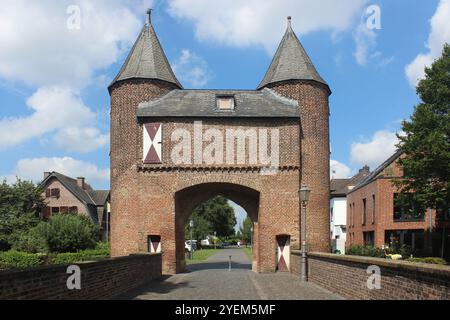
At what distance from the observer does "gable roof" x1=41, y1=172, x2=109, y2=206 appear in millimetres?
55688

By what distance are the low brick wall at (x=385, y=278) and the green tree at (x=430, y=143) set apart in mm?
13992

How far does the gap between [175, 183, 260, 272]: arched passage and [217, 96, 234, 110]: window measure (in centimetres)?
383

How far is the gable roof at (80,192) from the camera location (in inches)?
2192

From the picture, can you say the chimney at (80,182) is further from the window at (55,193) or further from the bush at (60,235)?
the bush at (60,235)

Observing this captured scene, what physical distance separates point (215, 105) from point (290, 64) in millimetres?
4917

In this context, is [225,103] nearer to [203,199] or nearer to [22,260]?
[203,199]

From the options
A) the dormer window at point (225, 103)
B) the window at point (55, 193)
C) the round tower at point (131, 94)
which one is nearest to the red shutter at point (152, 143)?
the round tower at point (131, 94)

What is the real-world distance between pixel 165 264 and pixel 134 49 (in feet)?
39.1

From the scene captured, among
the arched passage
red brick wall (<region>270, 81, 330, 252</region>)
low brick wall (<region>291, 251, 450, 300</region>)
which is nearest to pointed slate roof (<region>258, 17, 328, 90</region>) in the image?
red brick wall (<region>270, 81, 330, 252</region>)

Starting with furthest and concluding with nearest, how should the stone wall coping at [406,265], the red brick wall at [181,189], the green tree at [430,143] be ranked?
the green tree at [430,143] → the red brick wall at [181,189] → the stone wall coping at [406,265]

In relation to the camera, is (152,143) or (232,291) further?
(152,143)

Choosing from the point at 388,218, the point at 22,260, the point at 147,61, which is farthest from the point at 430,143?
the point at 22,260

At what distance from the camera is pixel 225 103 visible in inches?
991

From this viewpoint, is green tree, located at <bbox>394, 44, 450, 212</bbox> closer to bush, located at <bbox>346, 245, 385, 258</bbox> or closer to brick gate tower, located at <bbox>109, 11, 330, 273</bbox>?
bush, located at <bbox>346, 245, 385, 258</bbox>
